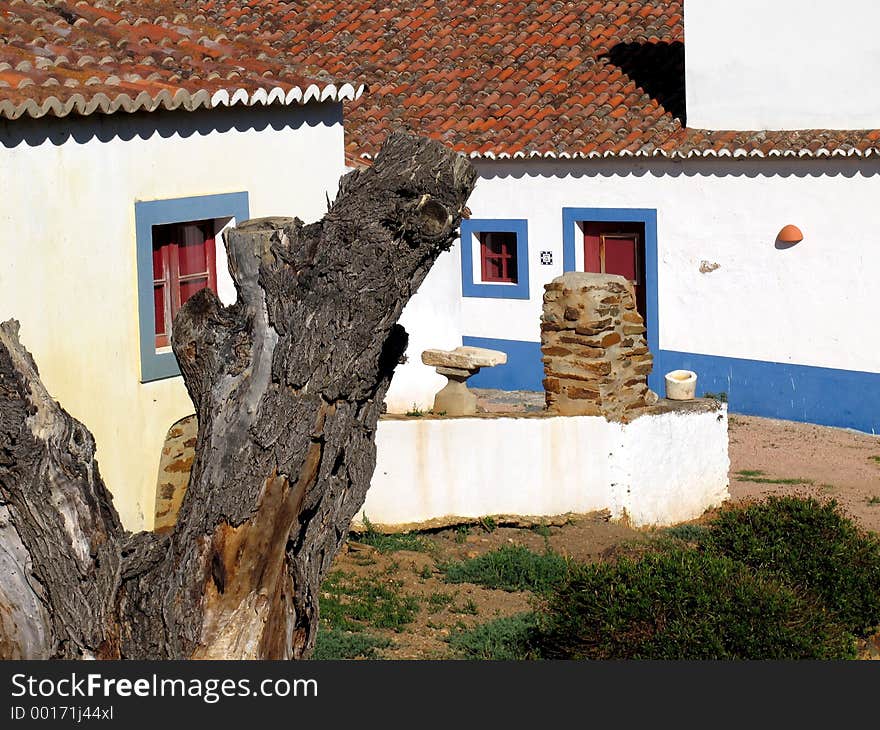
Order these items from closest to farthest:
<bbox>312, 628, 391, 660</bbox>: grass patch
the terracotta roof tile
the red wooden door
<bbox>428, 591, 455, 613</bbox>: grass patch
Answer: <bbox>312, 628, 391, 660</bbox>: grass patch, <bbox>428, 591, 455, 613</bbox>: grass patch, the terracotta roof tile, the red wooden door

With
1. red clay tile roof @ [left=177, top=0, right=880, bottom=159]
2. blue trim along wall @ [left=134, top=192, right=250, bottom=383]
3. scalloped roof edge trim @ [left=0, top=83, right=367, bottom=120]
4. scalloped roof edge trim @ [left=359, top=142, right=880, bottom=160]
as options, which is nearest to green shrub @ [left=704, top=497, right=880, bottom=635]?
blue trim along wall @ [left=134, top=192, right=250, bottom=383]

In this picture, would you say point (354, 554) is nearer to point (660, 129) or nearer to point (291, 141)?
point (291, 141)

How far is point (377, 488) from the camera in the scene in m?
11.5

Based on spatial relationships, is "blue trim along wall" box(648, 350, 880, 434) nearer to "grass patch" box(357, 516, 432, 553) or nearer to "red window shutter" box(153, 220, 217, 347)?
"grass patch" box(357, 516, 432, 553)

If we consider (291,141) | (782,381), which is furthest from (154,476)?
(782,381)

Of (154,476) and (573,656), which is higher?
(154,476)

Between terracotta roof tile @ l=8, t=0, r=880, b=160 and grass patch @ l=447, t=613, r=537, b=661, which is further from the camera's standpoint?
terracotta roof tile @ l=8, t=0, r=880, b=160

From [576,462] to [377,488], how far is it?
1.50 metres

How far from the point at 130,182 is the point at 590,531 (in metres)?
4.17

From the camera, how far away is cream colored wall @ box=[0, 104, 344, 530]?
30.7ft

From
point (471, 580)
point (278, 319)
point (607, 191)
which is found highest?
point (607, 191)

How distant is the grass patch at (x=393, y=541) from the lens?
11.2m

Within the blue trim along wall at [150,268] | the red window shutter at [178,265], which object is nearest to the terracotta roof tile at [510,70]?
the red window shutter at [178,265]

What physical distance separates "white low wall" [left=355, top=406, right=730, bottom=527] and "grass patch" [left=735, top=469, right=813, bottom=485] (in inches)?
87.4
